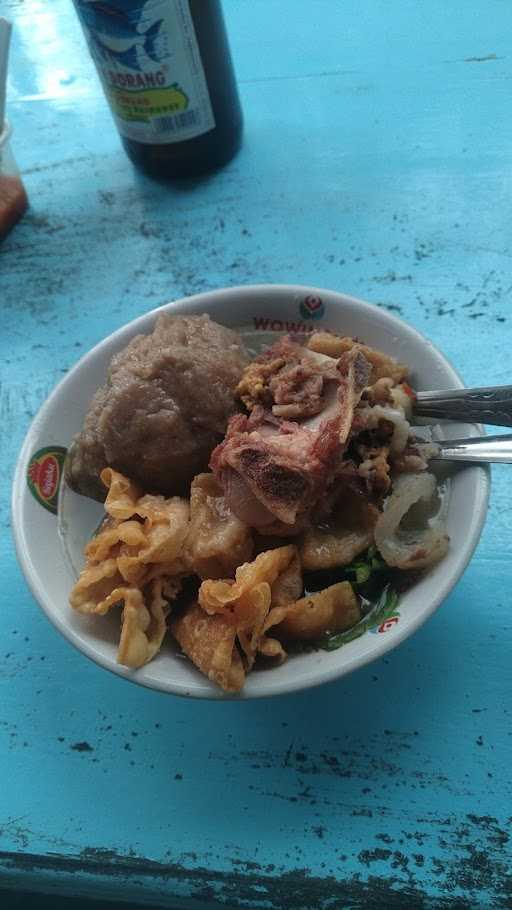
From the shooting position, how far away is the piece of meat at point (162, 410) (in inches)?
34.8

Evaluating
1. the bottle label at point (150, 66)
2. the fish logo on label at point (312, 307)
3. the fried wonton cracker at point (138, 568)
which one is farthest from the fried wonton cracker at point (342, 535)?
the bottle label at point (150, 66)

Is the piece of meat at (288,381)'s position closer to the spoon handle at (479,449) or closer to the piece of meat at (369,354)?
the piece of meat at (369,354)

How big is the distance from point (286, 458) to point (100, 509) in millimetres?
307

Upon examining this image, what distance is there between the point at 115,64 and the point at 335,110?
1.75ft

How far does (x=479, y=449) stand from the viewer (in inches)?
32.1

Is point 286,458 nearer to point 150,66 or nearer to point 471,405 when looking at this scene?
point 471,405

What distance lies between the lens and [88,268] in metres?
1.48

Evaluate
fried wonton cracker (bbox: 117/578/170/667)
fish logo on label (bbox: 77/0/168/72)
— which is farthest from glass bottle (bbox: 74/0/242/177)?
fried wonton cracker (bbox: 117/578/170/667)

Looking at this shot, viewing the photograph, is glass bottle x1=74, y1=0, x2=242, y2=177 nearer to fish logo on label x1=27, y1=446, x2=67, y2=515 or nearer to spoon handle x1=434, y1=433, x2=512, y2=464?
fish logo on label x1=27, y1=446, x2=67, y2=515

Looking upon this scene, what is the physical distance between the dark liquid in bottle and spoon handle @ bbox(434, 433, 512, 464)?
94 centimetres

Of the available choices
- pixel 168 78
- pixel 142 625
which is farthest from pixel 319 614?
pixel 168 78

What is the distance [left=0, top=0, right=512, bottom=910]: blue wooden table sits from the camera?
2.69 feet

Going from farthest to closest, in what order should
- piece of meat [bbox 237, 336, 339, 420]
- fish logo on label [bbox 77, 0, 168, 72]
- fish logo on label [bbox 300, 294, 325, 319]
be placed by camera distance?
1. fish logo on label [bbox 77, 0, 168, 72]
2. fish logo on label [bbox 300, 294, 325, 319]
3. piece of meat [bbox 237, 336, 339, 420]

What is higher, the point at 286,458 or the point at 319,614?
the point at 286,458
